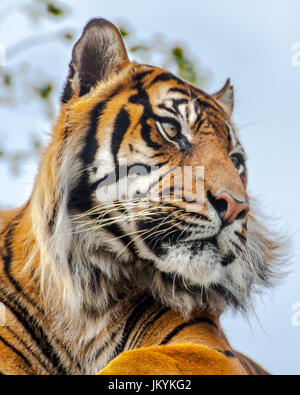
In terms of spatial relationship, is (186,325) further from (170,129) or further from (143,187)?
(170,129)

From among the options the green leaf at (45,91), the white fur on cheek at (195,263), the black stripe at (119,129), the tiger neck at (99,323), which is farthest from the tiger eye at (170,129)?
the green leaf at (45,91)

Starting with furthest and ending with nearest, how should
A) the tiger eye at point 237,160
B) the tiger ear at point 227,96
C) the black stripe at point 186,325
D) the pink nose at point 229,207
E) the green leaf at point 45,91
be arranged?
the green leaf at point 45,91 < the tiger ear at point 227,96 < the tiger eye at point 237,160 < the black stripe at point 186,325 < the pink nose at point 229,207

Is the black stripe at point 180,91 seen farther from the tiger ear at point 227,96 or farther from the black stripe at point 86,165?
the tiger ear at point 227,96

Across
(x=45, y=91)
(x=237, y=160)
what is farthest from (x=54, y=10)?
(x=237, y=160)

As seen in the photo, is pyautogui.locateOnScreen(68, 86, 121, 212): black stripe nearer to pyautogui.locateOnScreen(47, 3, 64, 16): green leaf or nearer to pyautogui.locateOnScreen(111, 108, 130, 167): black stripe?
pyautogui.locateOnScreen(111, 108, 130, 167): black stripe

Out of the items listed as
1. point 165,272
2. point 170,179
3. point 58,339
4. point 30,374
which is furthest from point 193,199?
point 30,374

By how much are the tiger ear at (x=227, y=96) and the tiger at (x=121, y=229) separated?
494 mm

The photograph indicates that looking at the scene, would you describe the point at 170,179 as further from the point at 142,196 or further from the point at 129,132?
the point at 129,132

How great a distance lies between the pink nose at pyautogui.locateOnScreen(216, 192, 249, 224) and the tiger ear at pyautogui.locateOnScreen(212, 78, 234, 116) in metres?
1.11

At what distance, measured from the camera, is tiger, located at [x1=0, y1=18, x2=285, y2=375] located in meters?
2.40

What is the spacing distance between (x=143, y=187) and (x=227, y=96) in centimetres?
118

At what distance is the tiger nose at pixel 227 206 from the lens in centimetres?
231

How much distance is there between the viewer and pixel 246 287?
9.20ft

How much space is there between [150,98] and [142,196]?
1.77 feet
